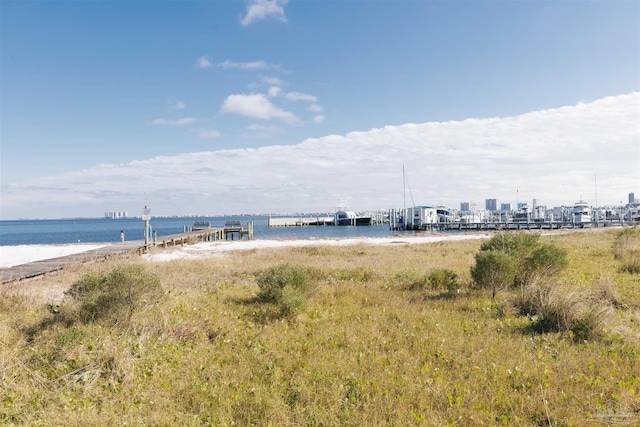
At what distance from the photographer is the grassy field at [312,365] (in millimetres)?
3906

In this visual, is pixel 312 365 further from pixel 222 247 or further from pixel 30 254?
pixel 30 254

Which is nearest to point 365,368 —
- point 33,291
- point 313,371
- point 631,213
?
point 313,371

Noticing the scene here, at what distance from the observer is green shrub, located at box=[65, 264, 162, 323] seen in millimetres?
6680

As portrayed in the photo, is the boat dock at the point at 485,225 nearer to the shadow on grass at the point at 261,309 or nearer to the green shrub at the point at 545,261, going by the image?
the green shrub at the point at 545,261

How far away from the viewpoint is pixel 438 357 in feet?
17.5

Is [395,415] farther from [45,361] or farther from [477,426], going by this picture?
[45,361]

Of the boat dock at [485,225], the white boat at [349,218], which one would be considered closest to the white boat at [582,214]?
the boat dock at [485,225]

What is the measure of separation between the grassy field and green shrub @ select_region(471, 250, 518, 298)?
1.19 meters

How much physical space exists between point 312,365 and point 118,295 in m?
4.40

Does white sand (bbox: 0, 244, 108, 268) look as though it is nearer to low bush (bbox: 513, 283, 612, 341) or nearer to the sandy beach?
the sandy beach

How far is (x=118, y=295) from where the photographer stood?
6812mm

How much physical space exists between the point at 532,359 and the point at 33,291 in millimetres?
12615

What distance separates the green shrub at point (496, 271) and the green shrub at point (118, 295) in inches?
339

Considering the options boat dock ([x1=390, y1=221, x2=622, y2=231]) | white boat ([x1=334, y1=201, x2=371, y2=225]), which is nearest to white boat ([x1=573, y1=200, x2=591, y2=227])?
boat dock ([x1=390, y1=221, x2=622, y2=231])
